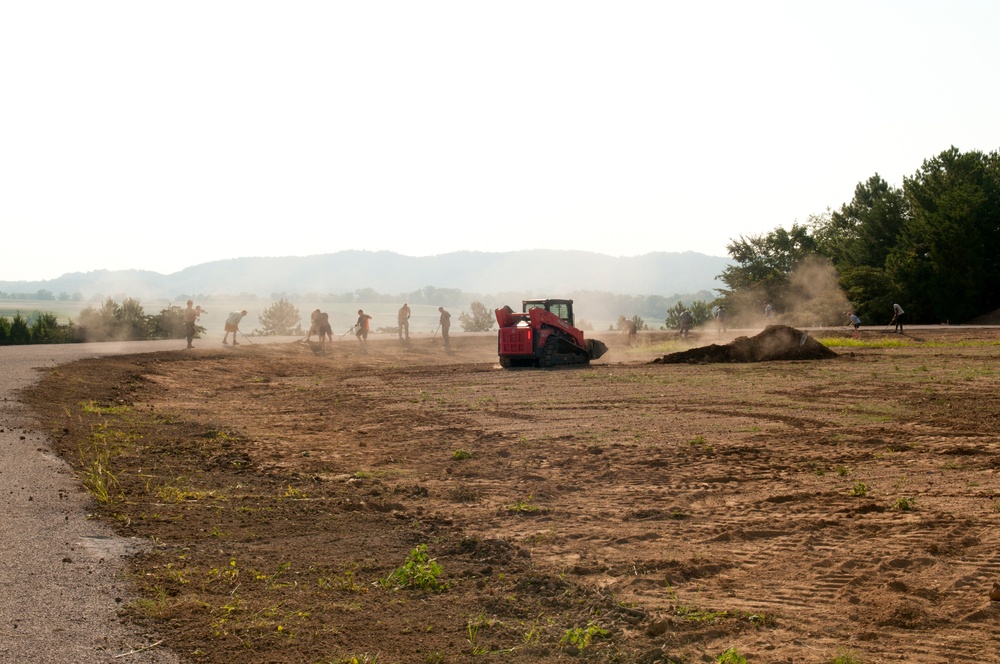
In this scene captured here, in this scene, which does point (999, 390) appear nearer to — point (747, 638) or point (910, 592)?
point (910, 592)

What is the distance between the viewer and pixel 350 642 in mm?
5770

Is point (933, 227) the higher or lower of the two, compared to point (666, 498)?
higher

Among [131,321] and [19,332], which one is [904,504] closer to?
[19,332]

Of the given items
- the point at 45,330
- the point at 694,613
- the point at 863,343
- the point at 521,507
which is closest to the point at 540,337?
the point at 863,343

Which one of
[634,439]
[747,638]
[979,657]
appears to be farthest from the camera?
[634,439]

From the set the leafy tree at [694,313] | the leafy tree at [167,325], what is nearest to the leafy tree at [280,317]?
the leafy tree at [167,325]

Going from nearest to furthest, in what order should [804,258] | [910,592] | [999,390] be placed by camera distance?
[910,592] → [999,390] → [804,258]

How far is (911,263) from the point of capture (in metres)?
56.7

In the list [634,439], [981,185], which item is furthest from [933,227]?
A: [634,439]

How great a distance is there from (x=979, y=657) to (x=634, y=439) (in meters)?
8.77

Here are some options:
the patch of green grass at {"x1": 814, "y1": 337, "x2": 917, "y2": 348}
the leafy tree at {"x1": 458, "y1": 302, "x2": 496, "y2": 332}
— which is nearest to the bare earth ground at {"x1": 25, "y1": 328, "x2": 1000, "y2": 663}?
the patch of green grass at {"x1": 814, "y1": 337, "x2": 917, "y2": 348}

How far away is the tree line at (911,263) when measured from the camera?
5672 centimetres

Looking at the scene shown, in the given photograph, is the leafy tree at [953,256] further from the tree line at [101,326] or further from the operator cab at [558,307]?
the tree line at [101,326]

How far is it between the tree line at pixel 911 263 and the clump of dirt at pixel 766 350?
28.3m
